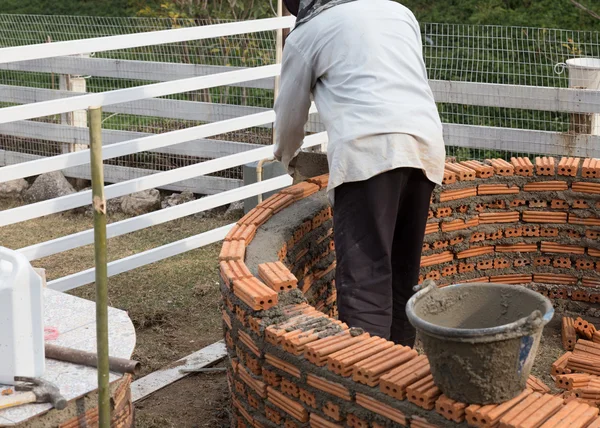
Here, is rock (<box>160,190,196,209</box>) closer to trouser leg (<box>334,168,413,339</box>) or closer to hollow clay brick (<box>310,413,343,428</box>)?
trouser leg (<box>334,168,413,339</box>)

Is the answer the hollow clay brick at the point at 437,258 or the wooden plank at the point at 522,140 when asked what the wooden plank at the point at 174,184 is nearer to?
the wooden plank at the point at 522,140

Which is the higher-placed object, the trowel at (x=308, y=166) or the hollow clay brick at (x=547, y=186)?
the trowel at (x=308, y=166)

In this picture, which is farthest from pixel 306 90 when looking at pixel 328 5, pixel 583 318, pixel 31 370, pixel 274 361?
pixel 583 318

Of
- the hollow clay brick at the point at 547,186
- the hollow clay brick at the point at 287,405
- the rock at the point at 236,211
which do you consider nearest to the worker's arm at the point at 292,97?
the hollow clay brick at the point at 287,405

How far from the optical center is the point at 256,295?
3.71 m

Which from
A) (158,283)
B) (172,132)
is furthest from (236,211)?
(172,132)

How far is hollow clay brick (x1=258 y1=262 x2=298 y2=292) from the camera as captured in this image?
3.88m

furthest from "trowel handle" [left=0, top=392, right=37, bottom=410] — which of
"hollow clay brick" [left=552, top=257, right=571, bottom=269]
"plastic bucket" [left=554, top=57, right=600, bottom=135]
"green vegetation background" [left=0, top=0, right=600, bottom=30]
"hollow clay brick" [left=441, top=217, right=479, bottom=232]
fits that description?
"green vegetation background" [left=0, top=0, right=600, bottom=30]

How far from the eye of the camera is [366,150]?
13.7 feet

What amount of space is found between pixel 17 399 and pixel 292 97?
2.09m

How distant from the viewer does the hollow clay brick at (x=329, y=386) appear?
3275mm

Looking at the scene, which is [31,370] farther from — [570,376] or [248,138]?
[248,138]

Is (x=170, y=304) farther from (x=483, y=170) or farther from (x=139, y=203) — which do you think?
(x=483, y=170)

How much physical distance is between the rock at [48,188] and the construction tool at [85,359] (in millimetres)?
5516
